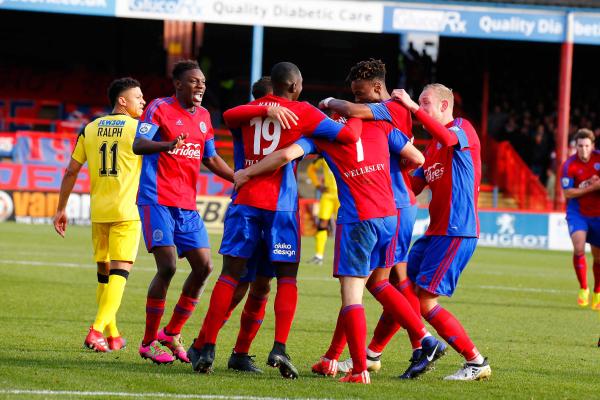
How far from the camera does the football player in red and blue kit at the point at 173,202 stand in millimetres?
8297

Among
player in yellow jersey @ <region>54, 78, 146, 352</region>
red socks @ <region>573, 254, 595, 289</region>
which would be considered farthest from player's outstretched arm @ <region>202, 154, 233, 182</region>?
red socks @ <region>573, 254, 595, 289</region>

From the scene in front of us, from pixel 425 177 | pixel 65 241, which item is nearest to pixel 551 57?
pixel 65 241

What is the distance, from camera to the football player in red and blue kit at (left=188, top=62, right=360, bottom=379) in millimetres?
7625

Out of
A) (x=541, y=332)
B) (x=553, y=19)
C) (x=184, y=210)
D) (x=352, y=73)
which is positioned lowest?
(x=541, y=332)

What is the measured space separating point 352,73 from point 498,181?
981 inches

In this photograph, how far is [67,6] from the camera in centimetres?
2748

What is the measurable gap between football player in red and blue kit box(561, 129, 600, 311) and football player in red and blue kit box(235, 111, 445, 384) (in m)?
6.85

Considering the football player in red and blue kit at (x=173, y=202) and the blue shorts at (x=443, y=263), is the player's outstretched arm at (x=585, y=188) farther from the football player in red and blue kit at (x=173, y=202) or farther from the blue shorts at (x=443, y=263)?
the football player in red and blue kit at (x=173, y=202)

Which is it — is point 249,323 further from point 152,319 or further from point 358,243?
point 358,243

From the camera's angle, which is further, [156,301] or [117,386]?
[156,301]

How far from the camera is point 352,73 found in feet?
25.4

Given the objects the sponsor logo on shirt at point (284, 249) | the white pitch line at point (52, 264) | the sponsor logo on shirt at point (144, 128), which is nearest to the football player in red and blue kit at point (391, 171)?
the sponsor logo on shirt at point (284, 249)

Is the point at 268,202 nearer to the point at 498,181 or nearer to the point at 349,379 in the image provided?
the point at 349,379

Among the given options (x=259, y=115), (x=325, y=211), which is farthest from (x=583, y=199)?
(x=259, y=115)
